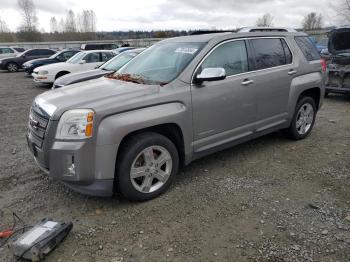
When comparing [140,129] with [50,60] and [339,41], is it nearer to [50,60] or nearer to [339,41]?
[339,41]

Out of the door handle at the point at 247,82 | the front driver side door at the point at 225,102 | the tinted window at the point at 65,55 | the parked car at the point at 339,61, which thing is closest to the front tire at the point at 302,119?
the front driver side door at the point at 225,102

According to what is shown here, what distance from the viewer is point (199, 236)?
2906 millimetres

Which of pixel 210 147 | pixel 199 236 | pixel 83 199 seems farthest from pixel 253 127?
pixel 83 199

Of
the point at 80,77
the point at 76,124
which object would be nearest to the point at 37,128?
the point at 76,124

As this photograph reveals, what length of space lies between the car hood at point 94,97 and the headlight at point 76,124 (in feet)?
0.22

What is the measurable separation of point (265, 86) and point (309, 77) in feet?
4.19

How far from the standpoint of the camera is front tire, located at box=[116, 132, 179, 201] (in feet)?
10.7

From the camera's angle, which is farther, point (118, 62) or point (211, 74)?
point (118, 62)

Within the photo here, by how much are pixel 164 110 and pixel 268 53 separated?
222cm

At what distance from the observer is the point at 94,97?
129 inches

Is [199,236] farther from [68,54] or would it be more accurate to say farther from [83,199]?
[68,54]

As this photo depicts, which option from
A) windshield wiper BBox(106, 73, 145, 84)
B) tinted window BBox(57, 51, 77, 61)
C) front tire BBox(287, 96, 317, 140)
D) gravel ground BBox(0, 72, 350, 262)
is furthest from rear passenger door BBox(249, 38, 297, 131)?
tinted window BBox(57, 51, 77, 61)

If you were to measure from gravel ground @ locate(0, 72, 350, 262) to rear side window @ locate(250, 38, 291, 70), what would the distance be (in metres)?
1.42

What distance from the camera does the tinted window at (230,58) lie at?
3.93 metres
